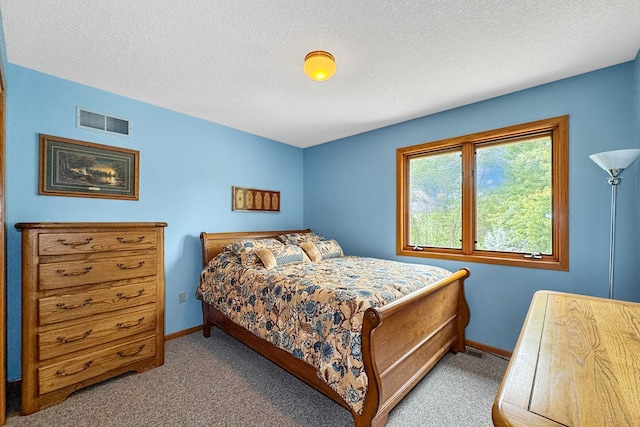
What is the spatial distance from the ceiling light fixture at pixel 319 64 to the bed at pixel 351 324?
1517mm

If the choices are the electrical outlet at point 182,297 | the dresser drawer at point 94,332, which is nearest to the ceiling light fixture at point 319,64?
the dresser drawer at point 94,332

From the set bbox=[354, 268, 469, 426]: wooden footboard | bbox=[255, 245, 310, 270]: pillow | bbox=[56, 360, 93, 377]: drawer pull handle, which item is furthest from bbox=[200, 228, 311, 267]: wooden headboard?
bbox=[354, 268, 469, 426]: wooden footboard

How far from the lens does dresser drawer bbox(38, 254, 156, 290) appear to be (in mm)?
1853

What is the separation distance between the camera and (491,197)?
2738mm

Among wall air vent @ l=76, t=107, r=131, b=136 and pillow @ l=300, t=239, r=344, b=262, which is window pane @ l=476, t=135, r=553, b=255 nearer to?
pillow @ l=300, t=239, r=344, b=262

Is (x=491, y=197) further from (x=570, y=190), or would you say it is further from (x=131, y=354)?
(x=131, y=354)

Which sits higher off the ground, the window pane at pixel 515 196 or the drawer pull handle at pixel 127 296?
the window pane at pixel 515 196

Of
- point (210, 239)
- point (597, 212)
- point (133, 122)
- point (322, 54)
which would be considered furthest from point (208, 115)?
point (597, 212)

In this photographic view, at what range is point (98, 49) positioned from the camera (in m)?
1.91

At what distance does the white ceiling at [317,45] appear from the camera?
1532 millimetres

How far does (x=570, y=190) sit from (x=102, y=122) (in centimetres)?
415

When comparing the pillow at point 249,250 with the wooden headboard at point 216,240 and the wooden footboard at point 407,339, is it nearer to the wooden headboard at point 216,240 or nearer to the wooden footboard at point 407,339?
the wooden headboard at point 216,240

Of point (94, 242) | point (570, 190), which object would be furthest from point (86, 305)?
point (570, 190)

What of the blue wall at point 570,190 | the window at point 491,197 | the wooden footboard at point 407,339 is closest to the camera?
the wooden footboard at point 407,339
